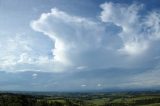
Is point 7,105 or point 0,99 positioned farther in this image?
point 0,99

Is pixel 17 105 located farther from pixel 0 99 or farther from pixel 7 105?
pixel 0 99

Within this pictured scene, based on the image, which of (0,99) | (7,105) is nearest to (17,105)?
(7,105)

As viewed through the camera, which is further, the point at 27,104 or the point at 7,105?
the point at 27,104

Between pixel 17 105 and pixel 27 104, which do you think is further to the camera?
pixel 27 104
